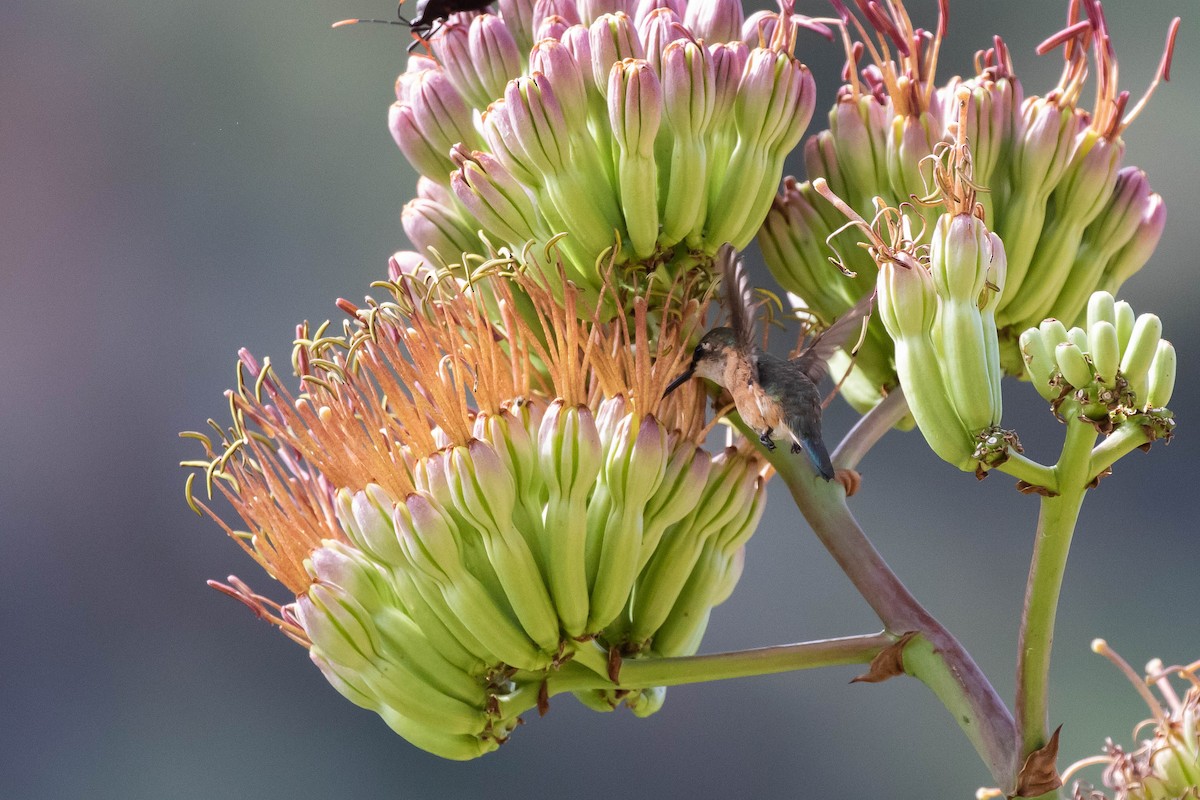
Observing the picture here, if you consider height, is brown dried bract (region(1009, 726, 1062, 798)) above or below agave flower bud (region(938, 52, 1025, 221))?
below

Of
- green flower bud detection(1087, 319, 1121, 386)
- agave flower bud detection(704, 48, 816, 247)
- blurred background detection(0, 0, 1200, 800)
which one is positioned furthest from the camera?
blurred background detection(0, 0, 1200, 800)

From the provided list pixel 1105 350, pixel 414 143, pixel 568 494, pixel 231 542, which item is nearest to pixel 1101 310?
pixel 1105 350

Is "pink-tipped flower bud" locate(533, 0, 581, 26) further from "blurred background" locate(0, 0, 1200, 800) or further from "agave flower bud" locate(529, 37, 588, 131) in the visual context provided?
"blurred background" locate(0, 0, 1200, 800)

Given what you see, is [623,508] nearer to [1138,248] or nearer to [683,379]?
[683,379]

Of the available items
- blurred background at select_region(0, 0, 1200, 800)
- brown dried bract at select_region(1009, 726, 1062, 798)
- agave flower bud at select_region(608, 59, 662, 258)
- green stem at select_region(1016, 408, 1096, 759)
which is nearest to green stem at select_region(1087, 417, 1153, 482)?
green stem at select_region(1016, 408, 1096, 759)

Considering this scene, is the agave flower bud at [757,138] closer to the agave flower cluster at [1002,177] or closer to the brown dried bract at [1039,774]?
the agave flower cluster at [1002,177]

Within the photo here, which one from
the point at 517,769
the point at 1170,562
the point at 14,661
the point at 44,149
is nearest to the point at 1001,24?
the point at 1170,562

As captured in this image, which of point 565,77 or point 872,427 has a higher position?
point 565,77
